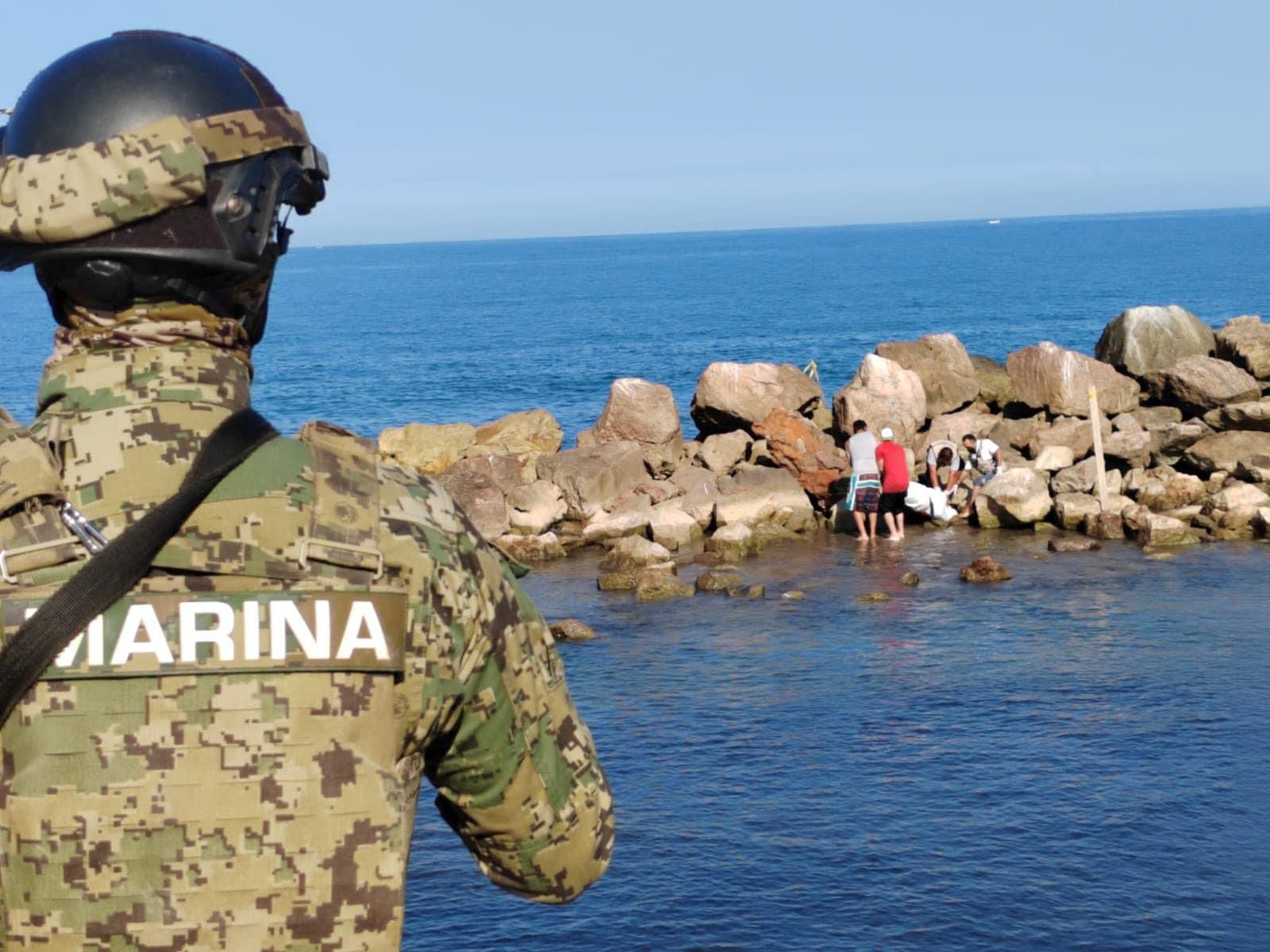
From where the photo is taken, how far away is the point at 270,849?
2.21 meters

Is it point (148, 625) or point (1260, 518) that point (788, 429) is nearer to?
point (1260, 518)

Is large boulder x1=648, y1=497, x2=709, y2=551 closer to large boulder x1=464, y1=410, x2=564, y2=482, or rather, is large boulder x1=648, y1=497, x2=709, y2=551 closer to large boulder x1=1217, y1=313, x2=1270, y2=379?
large boulder x1=464, y1=410, x2=564, y2=482

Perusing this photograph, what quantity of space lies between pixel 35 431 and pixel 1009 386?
31.0 metres

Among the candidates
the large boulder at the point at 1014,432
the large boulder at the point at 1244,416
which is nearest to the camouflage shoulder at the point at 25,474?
the large boulder at the point at 1014,432

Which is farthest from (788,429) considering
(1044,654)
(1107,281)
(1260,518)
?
(1107,281)

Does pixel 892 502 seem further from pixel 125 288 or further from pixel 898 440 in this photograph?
pixel 125 288

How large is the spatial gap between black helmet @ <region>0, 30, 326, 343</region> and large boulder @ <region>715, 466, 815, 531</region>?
78.2 ft

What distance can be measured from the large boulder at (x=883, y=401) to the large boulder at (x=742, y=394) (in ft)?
3.31

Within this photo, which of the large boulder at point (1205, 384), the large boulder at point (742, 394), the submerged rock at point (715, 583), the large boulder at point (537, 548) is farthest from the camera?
the large boulder at point (742, 394)

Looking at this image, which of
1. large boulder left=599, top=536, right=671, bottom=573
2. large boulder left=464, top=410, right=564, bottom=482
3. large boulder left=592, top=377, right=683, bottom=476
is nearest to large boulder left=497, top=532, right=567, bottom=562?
large boulder left=599, top=536, right=671, bottom=573

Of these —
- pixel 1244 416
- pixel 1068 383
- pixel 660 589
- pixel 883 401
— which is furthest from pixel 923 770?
pixel 1068 383

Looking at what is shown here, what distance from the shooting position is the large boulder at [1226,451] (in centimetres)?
2716

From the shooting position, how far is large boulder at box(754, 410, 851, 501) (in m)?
27.9

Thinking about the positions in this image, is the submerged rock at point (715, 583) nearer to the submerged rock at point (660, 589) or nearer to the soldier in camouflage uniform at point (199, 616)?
the submerged rock at point (660, 589)
